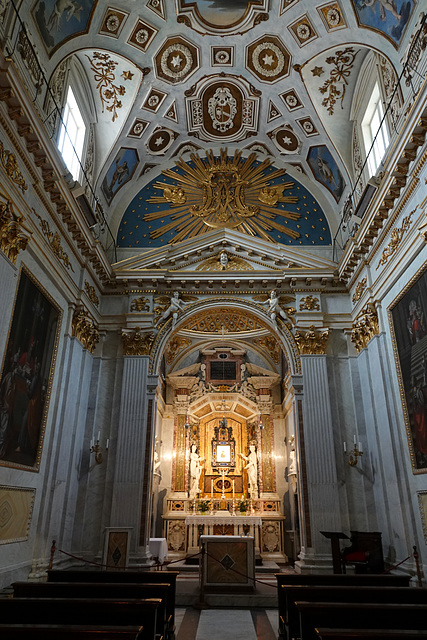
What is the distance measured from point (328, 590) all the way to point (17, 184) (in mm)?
7786

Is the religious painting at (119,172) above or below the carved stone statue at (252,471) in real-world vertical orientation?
above

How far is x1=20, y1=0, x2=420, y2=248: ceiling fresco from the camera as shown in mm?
10109

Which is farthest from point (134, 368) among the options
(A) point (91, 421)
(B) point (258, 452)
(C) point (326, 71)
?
(C) point (326, 71)

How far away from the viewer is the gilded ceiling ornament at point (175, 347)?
1889 centimetres

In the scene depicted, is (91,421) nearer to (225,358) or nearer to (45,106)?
(45,106)

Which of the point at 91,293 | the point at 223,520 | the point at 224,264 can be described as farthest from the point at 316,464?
the point at 91,293

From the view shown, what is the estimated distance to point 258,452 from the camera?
59.0ft

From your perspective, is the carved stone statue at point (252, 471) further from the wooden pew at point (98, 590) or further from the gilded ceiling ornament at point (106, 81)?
the gilded ceiling ornament at point (106, 81)

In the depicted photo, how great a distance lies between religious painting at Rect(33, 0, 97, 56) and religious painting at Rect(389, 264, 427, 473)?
27.2ft

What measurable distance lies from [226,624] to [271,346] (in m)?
12.1

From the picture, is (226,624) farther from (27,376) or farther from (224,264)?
(224,264)

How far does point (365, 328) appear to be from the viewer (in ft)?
37.8

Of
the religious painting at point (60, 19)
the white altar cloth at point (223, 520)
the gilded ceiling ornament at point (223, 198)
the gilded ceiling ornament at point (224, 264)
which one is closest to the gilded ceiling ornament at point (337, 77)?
the gilded ceiling ornament at point (223, 198)

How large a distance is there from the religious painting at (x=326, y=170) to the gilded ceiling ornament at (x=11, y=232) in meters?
8.79
